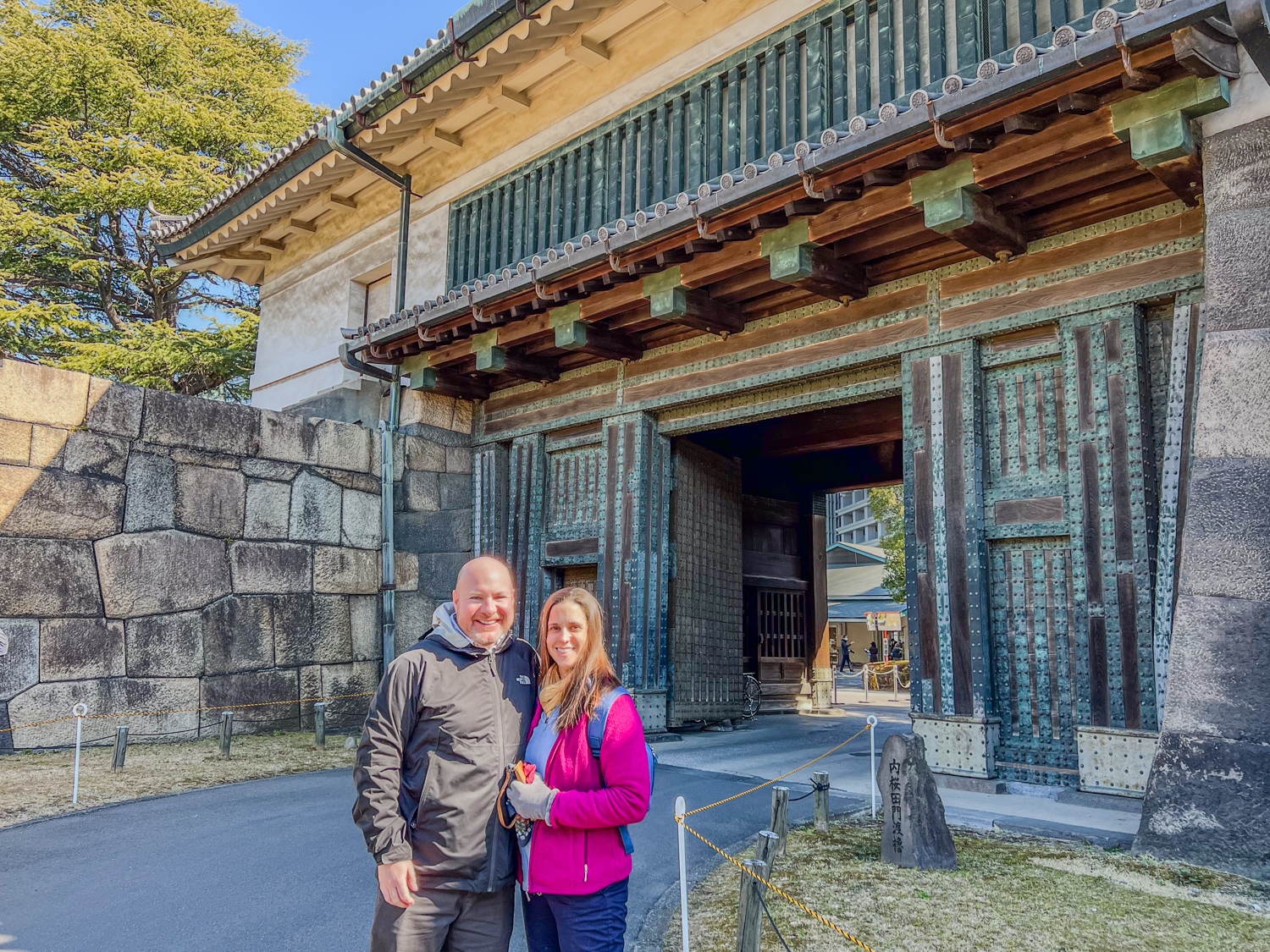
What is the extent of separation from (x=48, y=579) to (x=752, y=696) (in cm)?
855

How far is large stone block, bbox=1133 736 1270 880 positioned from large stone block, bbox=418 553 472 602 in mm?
8095

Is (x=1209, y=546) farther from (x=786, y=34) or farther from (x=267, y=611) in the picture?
(x=267, y=611)

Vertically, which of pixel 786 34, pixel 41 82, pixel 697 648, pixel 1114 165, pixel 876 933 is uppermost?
pixel 41 82

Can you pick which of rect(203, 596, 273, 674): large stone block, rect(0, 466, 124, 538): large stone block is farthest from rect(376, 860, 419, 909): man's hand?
rect(203, 596, 273, 674): large stone block

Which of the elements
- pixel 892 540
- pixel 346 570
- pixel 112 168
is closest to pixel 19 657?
pixel 346 570

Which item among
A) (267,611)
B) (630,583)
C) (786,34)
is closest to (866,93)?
(786,34)

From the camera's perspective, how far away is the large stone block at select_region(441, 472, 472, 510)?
36.4 feet

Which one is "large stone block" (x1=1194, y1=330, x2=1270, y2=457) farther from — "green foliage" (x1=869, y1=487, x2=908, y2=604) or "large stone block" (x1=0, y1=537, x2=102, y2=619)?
"green foliage" (x1=869, y1=487, x2=908, y2=604)

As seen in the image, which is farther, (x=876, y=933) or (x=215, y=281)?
(x=215, y=281)

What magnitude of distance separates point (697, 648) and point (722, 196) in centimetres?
552

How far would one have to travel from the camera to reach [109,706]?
8.24m

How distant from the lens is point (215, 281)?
20500 millimetres

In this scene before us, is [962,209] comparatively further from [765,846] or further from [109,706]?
[109,706]

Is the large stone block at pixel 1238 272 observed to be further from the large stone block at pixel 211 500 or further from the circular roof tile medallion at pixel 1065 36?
the large stone block at pixel 211 500
